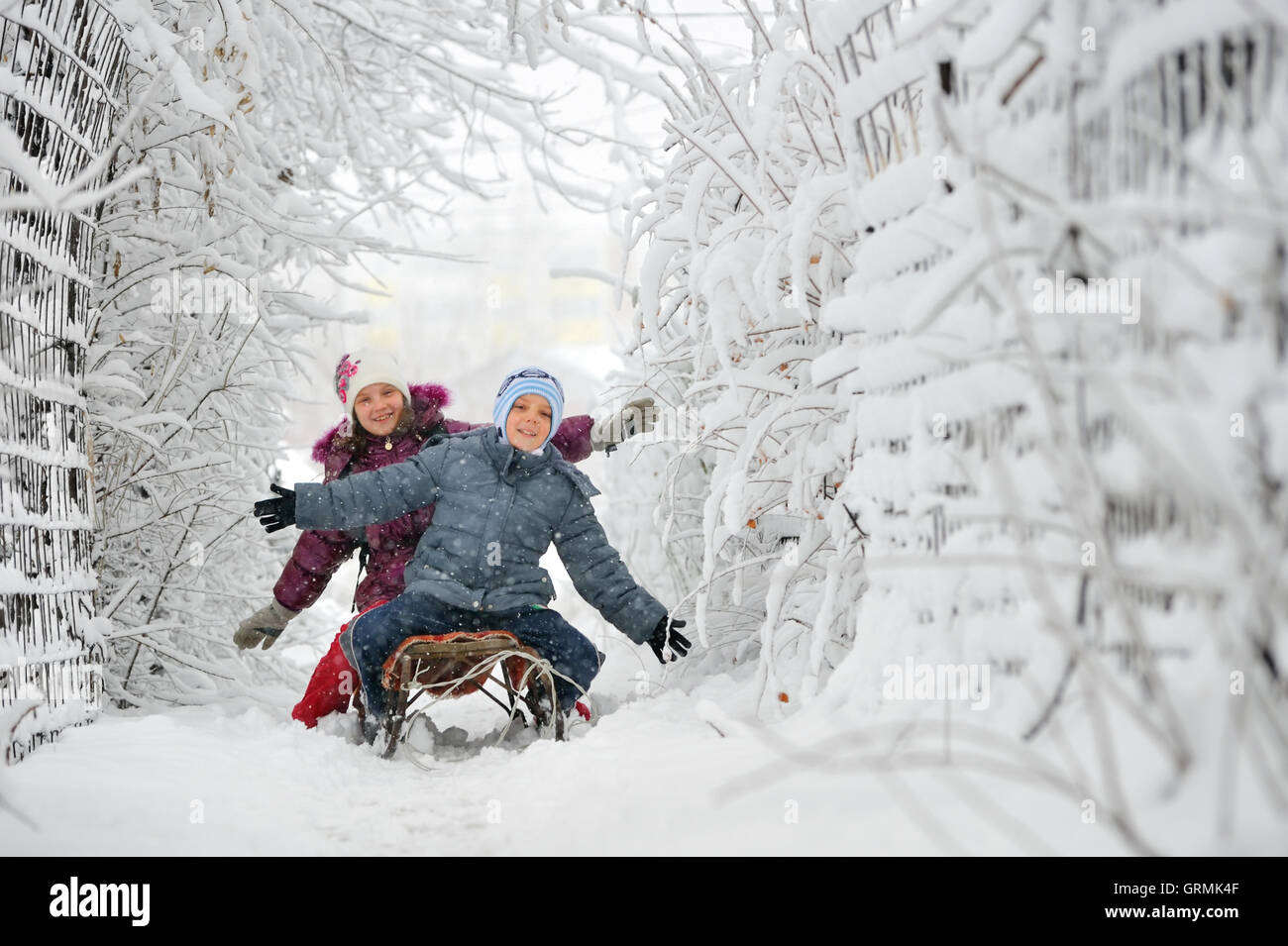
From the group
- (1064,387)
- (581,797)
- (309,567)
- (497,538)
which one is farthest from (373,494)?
(1064,387)

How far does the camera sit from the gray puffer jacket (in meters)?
3.30

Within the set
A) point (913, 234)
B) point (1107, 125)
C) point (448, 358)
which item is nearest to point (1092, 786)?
point (1107, 125)

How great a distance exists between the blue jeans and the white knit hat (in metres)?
1.06

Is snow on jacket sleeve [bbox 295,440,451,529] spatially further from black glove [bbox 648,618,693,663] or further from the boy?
black glove [bbox 648,618,693,663]

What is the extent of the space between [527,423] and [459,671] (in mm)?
872

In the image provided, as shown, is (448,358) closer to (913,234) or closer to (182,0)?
(182,0)

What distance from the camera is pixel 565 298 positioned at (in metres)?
32.0

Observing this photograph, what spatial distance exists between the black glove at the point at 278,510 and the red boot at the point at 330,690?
552 mm

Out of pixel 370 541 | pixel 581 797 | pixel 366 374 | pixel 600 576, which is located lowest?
pixel 581 797

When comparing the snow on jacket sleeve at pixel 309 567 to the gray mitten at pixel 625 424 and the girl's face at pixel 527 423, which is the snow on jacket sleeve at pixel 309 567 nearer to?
the girl's face at pixel 527 423

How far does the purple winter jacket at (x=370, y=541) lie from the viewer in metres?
3.79

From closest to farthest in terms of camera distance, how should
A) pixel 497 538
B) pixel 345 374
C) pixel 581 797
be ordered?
pixel 581 797 < pixel 497 538 < pixel 345 374

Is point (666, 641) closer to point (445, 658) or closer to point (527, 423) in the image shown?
point (445, 658)

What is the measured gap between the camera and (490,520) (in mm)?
3352
